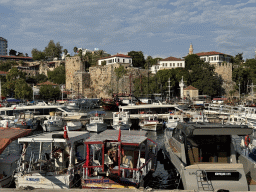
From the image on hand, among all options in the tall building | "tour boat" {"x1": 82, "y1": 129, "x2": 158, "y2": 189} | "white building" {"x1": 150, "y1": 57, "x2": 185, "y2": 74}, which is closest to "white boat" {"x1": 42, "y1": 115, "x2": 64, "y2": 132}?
"tour boat" {"x1": 82, "y1": 129, "x2": 158, "y2": 189}

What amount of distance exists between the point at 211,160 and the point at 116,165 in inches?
137

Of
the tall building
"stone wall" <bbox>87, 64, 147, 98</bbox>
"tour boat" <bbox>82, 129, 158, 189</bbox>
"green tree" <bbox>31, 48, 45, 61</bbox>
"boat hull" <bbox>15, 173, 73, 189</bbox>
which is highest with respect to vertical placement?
the tall building

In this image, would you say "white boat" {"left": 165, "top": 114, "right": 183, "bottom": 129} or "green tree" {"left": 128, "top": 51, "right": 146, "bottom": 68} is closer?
"white boat" {"left": 165, "top": 114, "right": 183, "bottom": 129}

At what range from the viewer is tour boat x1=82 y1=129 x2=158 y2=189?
32.6 feet

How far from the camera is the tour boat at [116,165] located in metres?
9.94

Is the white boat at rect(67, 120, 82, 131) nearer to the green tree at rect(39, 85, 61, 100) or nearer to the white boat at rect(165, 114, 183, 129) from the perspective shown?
the white boat at rect(165, 114, 183, 129)

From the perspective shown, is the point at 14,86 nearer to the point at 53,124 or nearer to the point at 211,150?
the point at 53,124

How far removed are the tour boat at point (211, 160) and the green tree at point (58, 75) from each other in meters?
74.1

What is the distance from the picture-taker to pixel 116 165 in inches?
436

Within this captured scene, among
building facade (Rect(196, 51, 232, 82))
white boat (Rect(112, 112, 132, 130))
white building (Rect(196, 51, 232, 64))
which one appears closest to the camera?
white boat (Rect(112, 112, 132, 130))

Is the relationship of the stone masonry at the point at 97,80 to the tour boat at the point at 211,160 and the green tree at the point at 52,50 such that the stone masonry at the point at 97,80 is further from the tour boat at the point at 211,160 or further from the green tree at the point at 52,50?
the tour boat at the point at 211,160

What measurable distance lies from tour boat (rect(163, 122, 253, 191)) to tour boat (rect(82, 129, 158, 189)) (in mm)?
1758

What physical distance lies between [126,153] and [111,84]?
5846cm

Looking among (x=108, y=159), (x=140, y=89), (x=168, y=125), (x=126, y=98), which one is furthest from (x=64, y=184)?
(x=140, y=89)
